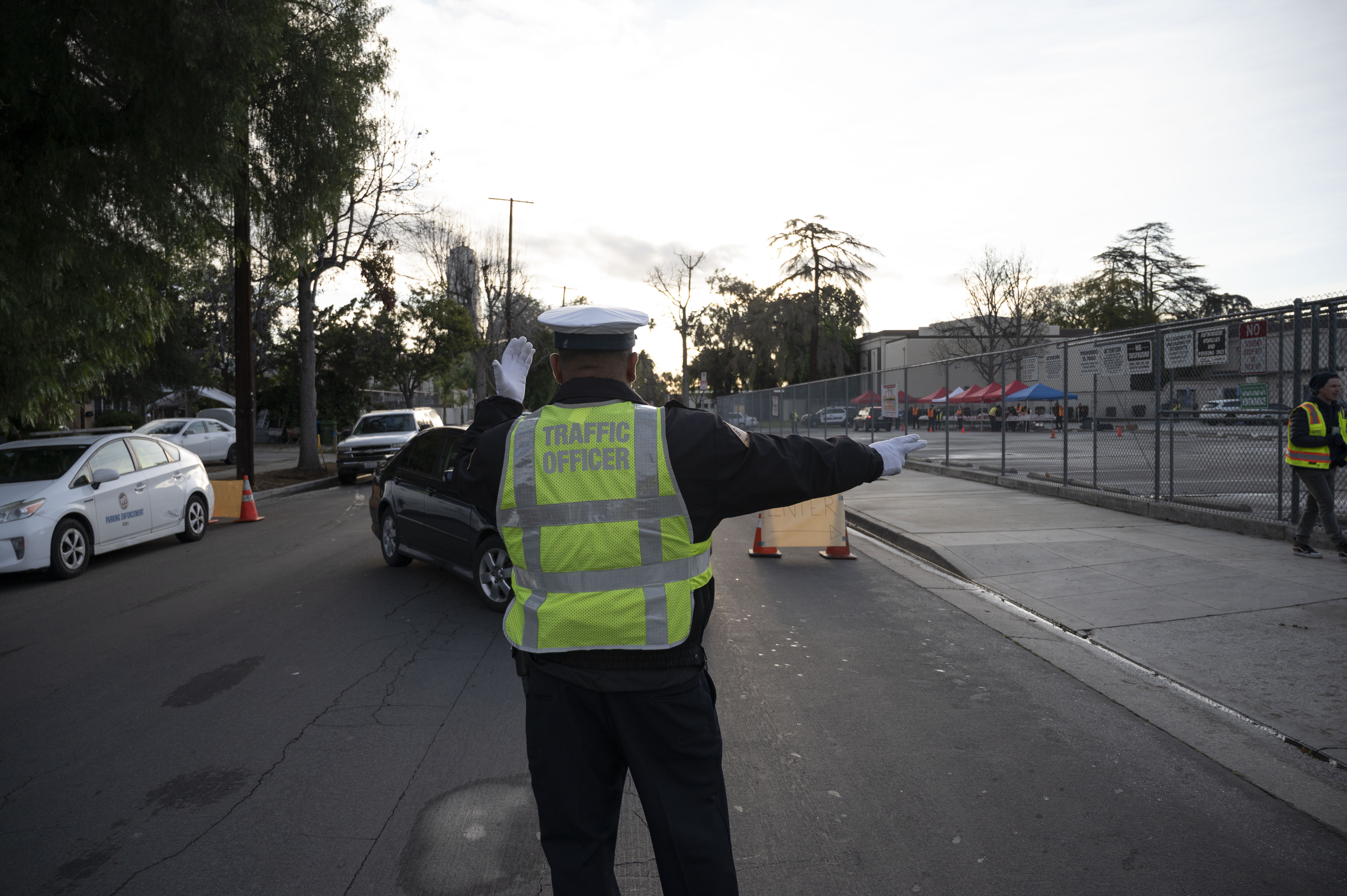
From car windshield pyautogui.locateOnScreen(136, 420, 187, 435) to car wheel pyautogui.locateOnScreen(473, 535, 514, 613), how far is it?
23133 millimetres

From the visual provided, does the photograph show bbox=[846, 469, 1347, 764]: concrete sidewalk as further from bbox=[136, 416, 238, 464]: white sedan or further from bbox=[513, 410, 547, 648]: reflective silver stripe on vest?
bbox=[136, 416, 238, 464]: white sedan

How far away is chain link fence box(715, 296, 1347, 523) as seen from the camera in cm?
962

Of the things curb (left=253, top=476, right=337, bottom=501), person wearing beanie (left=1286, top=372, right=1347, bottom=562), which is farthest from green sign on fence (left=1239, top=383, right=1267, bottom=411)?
curb (left=253, top=476, right=337, bottom=501)

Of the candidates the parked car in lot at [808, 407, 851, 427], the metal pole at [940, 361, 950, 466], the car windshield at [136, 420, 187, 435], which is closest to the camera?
the metal pole at [940, 361, 950, 466]

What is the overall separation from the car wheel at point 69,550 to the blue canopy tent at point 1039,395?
43.1ft

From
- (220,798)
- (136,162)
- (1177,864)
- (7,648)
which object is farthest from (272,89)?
(1177,864)

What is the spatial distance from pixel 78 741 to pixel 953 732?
4537 millimetres

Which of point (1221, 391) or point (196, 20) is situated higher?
point (196, 20)

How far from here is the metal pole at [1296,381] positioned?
9.27 meters

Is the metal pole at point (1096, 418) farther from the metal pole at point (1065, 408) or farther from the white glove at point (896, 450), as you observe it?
the white glove at point (896, 450)

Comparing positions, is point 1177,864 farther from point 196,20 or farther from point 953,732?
point 196,20

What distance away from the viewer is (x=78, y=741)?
4.64m

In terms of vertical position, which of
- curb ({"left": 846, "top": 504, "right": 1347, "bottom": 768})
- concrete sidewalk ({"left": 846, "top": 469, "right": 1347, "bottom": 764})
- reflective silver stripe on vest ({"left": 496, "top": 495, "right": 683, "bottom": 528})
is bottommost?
curb ({"left": 846, "top": 504, "right": 1347, "bottom": 768})

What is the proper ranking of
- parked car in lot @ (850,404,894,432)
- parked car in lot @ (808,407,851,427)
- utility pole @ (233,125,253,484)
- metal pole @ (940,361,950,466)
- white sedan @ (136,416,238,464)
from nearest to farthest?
utility pole @ (233,125,253,484) → metal pole @ (940,361,950,466) → parked car in lot @ (850,404,894,432) → white sedan @ (136,416,238,464) → parked car in lot @ (808,407,851,427)
